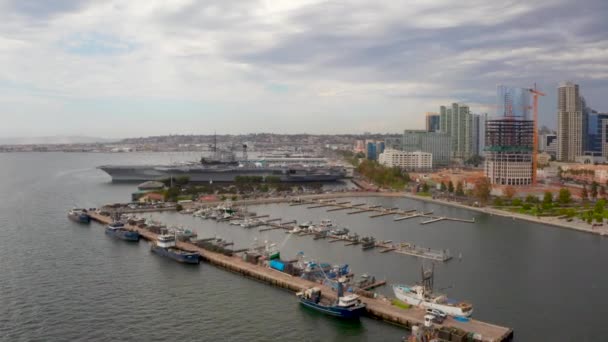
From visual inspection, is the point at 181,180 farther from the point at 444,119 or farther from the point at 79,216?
the point at 444,119

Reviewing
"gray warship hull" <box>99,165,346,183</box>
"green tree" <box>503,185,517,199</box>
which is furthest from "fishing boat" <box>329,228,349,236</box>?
"gray warship hull" <box>99,165,346,183</box>

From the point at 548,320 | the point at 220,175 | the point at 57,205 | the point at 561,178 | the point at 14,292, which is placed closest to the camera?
the point at 548,320

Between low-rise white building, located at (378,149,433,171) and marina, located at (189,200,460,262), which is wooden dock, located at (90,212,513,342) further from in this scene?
low-rise white building, located at (378,149,433,171)

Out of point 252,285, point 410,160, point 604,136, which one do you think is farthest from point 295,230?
point 604,136

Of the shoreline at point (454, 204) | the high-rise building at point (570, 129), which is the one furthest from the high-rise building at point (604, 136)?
the shoreline at point (454, 204)

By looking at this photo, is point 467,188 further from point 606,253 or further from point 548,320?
point 548,320

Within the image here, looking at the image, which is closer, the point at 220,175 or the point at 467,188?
the point at 467,188

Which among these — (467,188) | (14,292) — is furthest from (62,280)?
(467,188)

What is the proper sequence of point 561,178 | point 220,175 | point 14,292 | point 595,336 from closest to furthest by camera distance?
point 595,336 → point 14,292 → point 220,175 → point 561,178
